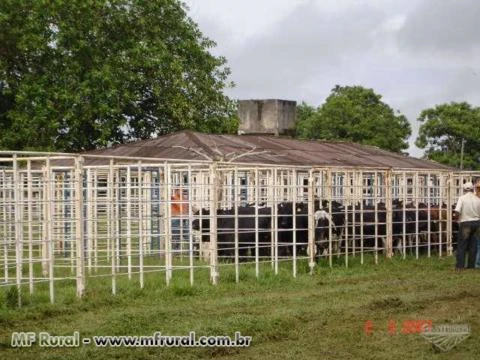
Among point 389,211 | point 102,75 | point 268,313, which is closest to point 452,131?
point 102,75

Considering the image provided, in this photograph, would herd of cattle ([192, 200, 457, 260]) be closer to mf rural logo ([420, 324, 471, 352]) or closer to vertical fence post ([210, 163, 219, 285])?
vertical fence post ([210, 163, 219, 285])

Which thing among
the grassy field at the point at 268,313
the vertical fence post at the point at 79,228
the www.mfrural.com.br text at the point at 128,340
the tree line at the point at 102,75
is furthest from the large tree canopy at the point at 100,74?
the www.mfrural.com.br text at the point at 128,340

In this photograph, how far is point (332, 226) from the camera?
19891mm

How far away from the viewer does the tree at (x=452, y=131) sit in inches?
2709

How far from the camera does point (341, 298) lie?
47.5 ft

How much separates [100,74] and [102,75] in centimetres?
9

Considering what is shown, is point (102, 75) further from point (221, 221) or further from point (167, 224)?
point (167, 224)

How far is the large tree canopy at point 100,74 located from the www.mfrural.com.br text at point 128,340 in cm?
A: 2503

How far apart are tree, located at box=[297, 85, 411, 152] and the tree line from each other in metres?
28.5

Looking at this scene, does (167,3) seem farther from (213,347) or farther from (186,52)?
(213,347)

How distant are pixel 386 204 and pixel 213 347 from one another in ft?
39.1

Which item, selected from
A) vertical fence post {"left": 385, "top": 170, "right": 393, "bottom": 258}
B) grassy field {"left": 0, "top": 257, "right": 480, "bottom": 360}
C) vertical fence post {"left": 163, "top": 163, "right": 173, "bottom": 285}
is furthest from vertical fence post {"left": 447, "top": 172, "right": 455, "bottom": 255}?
vertical fence post {"left": 163, "top": 163, "right": 173, "bottom": 285}

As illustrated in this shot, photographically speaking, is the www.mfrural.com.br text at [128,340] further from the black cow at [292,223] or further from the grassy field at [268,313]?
the black cow at [292,223]

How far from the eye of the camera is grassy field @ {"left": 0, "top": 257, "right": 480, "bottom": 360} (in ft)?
33.4
